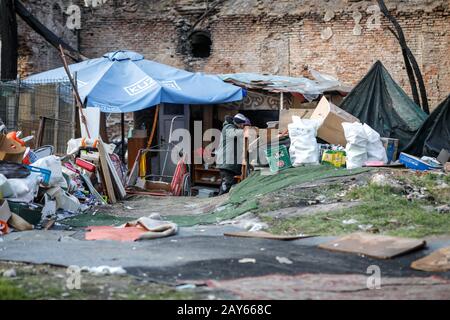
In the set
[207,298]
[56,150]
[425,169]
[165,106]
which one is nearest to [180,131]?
[165,106]

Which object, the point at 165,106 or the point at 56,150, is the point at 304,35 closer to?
the point at 165,106

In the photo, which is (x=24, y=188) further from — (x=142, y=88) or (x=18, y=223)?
(x=142, y=88)

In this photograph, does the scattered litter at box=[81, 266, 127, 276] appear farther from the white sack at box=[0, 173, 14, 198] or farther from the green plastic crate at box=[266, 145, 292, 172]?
the green plastic crate at box=[266, 145, 292, 172]

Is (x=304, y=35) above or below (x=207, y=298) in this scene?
above

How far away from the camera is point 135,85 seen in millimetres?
15672

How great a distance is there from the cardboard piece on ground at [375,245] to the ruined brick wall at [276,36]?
13505 mm

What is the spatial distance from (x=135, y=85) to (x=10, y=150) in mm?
5398

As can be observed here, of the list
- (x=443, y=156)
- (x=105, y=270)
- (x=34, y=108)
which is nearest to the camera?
(x=105, y=270)

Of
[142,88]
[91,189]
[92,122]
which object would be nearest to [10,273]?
[91,189]

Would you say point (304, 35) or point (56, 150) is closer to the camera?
point (56, 150)

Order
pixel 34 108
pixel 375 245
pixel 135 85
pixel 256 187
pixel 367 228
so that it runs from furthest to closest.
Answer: pixel 135 85 < pixel 34 108 < pixel 256 187 < pixel 367 228 < pixel 375 245
